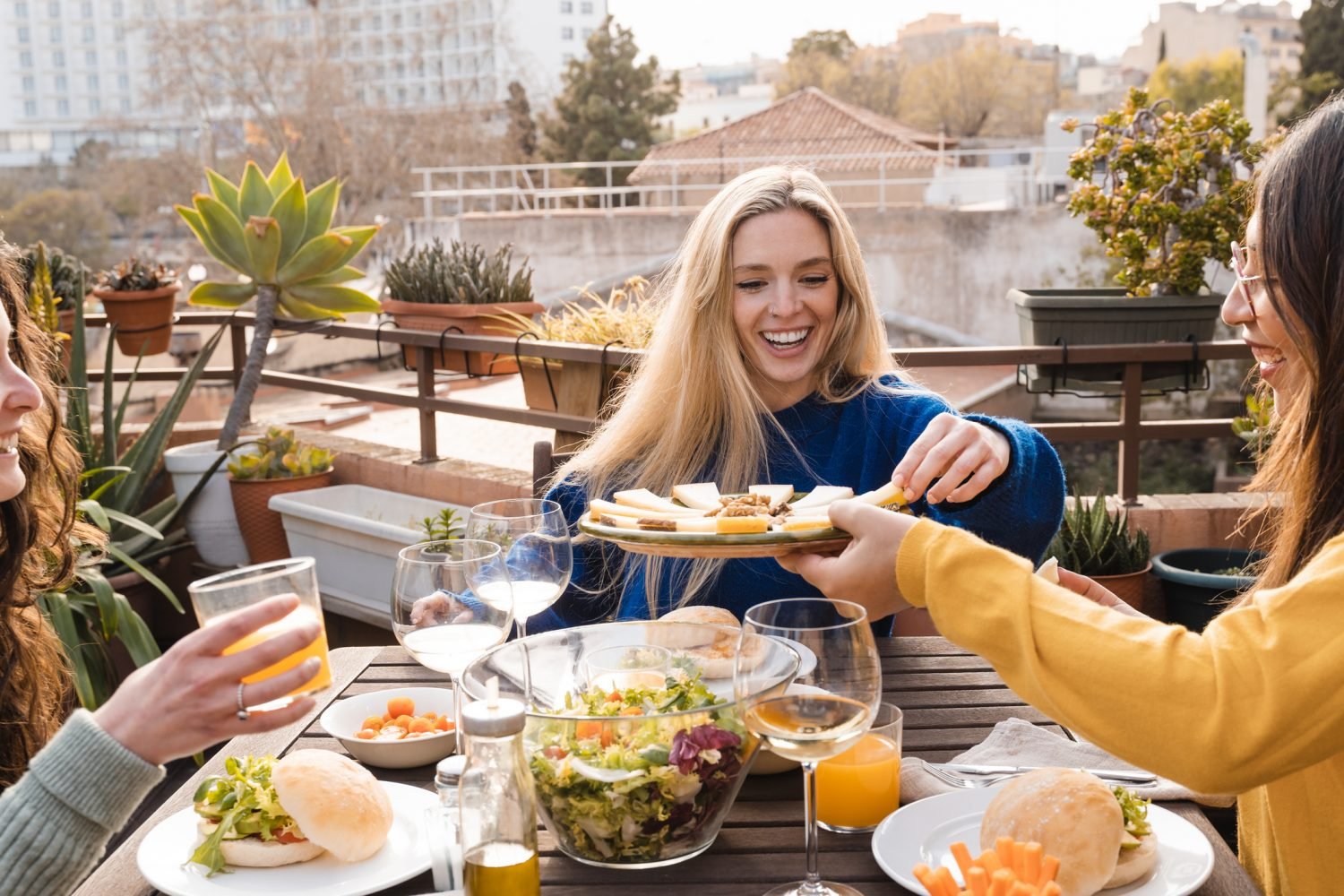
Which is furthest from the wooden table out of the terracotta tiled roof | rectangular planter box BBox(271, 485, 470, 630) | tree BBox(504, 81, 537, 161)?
tree BBox(504, 81, 537, 161)

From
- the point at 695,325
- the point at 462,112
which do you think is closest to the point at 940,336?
the point at 695,325

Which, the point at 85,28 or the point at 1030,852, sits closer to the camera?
the point at 1030,852

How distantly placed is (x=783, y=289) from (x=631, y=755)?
135 centimetres

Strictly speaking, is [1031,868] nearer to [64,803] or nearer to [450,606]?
[450,606]

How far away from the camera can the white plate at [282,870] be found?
1.30 meters

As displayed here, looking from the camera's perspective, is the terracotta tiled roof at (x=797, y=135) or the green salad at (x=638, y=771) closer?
the green salad at (x=638, y=771)

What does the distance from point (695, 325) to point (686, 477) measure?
0.31 meters

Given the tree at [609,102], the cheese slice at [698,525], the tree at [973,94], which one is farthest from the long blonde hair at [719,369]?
the tree at [973,94]

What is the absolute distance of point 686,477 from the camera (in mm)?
2480

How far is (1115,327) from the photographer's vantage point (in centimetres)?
414

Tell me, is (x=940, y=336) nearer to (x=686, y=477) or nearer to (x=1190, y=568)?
(x=1190, y=568)

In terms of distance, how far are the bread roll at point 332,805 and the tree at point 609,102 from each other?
136ft

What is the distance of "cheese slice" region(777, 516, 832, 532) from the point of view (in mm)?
1569

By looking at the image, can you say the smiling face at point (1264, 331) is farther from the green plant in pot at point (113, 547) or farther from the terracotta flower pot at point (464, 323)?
the terracotta flower pot at point (464, 323)
